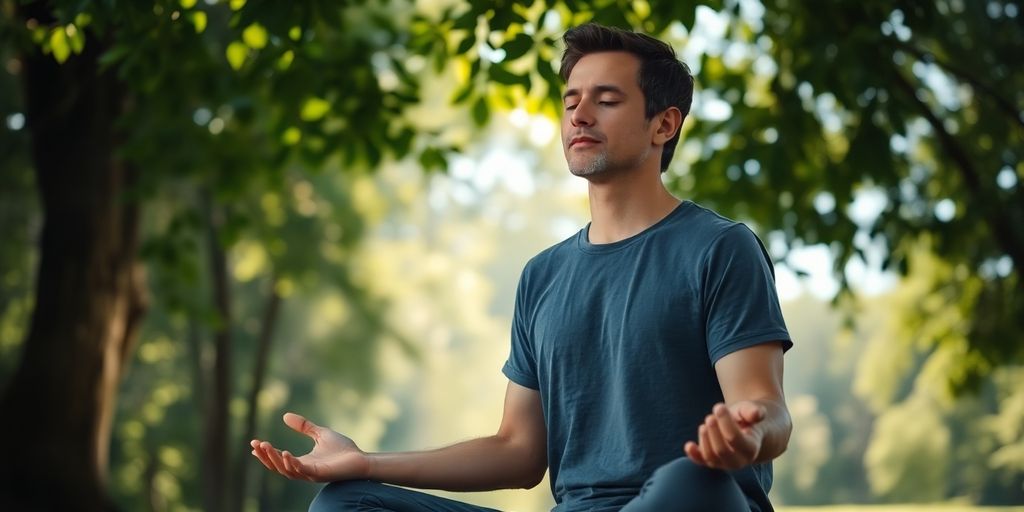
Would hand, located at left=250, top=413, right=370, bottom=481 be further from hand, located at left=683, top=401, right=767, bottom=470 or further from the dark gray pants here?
hand, located at left=683, top=401, right=767, bottom=470

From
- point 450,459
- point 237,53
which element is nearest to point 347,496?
point 450,459

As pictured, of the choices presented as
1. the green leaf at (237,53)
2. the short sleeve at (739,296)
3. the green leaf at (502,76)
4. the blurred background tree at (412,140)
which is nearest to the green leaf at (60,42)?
the blurred background tree at (412,140)

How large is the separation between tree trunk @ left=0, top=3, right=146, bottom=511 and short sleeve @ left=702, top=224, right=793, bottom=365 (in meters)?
6.63

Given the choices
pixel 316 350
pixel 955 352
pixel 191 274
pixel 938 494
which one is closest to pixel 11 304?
pixel 316 350

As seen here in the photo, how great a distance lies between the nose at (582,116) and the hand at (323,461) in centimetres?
94

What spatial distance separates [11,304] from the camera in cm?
1986

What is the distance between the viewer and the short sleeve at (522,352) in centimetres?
342

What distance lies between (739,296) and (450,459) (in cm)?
89

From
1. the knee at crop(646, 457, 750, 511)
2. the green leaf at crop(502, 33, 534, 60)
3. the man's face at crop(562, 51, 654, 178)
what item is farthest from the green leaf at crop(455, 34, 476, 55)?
the knee at crop(646, 457, 750, 511)

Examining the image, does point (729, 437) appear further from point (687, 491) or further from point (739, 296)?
point (739, 296)

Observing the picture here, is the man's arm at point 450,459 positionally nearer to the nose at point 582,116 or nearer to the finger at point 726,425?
the nose at point 582,116

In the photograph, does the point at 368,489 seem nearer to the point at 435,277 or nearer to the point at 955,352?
the point at 955,352

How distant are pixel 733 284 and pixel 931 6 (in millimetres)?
4369

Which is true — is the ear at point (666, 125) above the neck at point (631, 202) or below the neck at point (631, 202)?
above
